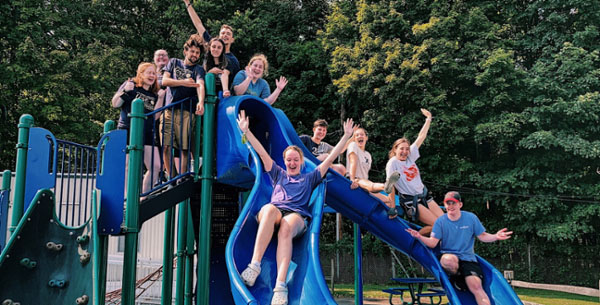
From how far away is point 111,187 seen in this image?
195 inches

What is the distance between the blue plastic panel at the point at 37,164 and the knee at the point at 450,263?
4240 millimetres

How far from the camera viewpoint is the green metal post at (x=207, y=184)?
5945mm

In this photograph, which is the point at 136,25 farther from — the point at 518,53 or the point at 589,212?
the point at 589,212

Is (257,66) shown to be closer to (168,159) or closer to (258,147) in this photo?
(168,159)

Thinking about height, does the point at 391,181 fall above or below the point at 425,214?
above

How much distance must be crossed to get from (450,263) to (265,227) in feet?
8.83

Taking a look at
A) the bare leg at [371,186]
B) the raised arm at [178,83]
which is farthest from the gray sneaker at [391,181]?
the raised arm at [178,83]

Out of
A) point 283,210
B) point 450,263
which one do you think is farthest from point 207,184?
point 450,263

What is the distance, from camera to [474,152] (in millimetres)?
22188

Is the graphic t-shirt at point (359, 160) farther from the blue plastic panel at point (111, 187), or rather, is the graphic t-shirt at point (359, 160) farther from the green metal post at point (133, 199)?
the blue plastic panel at point (111, 187)

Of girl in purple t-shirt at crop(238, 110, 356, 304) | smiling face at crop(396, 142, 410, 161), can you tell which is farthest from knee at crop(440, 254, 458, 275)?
girl in purple t-shirt at crop(238, 110, 356, 304)

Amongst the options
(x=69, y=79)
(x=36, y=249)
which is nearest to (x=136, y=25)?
(x=69, y=79)

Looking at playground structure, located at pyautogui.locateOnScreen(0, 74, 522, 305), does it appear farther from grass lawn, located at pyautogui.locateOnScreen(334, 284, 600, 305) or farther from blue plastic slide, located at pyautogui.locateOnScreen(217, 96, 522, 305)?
grass lawn, located at pyautogui.locateOnScreen(334, 284, 600, 305)

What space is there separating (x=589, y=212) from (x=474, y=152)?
204 inches
